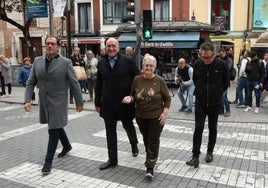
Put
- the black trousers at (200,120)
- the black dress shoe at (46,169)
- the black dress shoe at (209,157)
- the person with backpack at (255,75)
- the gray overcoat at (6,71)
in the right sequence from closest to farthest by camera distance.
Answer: the black dress shoe at (46,169) < the black trousers at (200,120) < the black dress shoe at (209,157) < the person with backpack at (255,75) < the gray overcoat at (6,71)

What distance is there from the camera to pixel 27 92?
558 cm

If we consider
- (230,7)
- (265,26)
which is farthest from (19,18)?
(265,26)

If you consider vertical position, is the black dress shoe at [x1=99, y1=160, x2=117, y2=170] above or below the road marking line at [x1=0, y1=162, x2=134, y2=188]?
above

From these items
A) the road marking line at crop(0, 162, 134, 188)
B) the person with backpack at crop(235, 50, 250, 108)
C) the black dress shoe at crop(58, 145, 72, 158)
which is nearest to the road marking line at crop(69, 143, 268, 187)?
the black dress shoe at crop(58, 145, 72, 158)

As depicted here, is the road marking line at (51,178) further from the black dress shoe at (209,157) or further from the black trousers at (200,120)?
the black dress shoe at (209,157)

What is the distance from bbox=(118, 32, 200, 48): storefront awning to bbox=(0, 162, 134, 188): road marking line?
13.2 meters

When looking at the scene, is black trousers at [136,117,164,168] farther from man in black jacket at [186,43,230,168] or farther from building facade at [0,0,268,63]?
building facade at [0,0,268,63]

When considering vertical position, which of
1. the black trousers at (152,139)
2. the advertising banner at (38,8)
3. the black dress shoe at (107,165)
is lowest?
the black dress shoe at (107,165)

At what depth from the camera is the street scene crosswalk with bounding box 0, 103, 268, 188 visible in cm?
Answer: 504

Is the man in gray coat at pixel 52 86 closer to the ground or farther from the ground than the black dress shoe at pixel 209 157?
farther from the ground

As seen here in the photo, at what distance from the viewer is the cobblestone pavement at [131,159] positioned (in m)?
5.05

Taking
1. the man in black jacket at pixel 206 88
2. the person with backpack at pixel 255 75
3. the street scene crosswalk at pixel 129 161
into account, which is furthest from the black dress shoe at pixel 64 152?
the person with backpack at pixel 255 75

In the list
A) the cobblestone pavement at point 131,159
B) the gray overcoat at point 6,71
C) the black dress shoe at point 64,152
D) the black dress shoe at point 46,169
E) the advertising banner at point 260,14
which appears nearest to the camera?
the cobblestone pavement at point 131,159

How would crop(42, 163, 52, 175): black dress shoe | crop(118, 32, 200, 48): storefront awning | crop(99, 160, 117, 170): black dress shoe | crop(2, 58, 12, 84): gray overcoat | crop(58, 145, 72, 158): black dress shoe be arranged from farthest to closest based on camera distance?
crop(118, 32, 200, 48): storefront awning, crop(2, 58, 12, 84): gray overcoat, crop(58, 145, 72, 158): black dress shoe, crop(99, 160, 117, 170): black dress shoe, crop(42, 163, 52, 175): black dress shoe
